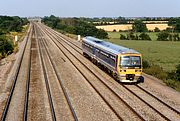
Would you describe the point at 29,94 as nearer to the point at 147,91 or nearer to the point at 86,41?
the point at 147,91

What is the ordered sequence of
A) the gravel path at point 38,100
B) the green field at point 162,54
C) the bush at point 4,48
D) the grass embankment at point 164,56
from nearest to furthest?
the gravel path at point 38,100
the grass embankment at point 164,56
the green field at point 162,54
the bush at point 4,48

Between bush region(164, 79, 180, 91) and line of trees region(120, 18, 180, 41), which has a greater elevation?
bush region(164, 79, 180, 91)

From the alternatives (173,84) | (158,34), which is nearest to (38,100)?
(173,84)

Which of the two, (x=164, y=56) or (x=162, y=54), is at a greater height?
(x=164, y=56)

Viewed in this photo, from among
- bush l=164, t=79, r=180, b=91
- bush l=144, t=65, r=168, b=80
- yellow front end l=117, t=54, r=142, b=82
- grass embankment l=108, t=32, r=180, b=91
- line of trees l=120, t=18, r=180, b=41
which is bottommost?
line of trees l=120, t=18, r=180, b=41

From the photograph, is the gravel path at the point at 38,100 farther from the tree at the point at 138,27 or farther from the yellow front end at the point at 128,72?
the tree at the point at 138,27

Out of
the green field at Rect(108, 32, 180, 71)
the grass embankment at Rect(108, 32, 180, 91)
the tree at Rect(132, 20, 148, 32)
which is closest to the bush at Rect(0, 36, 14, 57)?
the grass embankment at Rect(108, 32, 180, 91)

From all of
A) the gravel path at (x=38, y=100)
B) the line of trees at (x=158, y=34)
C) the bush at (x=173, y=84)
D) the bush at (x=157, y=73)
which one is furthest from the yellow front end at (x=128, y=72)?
the line of trees at (x=158, y=34)

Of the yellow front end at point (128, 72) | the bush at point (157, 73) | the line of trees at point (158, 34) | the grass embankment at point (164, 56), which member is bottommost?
the line of trees at point (158, 34)

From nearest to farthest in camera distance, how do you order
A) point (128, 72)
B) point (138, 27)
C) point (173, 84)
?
1. point (128, 72)
2. point (173, 84)
3. point (138, 27)

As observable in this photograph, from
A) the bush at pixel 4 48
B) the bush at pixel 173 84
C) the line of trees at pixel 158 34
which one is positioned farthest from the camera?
the line of trees at pixel 158 34

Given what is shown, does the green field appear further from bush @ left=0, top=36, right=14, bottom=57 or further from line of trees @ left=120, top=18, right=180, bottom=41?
line of trees @ left=120, top=18, right=180, bottom=41

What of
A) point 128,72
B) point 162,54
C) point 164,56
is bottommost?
point 162,54

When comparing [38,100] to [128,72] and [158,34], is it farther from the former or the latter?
[158,34]
